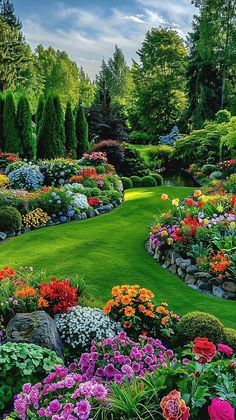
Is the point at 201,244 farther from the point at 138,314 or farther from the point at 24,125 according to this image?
the point at 24,125

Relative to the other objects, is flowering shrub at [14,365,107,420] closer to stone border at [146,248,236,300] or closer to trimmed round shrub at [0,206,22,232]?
stone border at [146,248,236,300]

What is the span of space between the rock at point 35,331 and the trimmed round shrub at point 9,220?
5.47 meters

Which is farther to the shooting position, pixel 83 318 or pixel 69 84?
pixel 69 84

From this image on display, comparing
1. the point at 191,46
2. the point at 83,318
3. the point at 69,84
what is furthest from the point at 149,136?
the point at 83,318

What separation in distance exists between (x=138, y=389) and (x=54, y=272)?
4263mm

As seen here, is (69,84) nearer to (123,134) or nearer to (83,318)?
(123,134)

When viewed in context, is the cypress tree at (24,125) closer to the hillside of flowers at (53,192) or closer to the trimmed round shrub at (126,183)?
the hillside of flowers at (53,192)

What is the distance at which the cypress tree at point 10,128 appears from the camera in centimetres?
1814

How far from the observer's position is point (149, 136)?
36.8m

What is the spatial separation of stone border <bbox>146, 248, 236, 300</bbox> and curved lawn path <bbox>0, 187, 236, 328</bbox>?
161mm

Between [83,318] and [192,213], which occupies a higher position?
[192,213]

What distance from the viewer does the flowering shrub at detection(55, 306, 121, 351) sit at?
4.34m

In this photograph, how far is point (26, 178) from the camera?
43.9 ft

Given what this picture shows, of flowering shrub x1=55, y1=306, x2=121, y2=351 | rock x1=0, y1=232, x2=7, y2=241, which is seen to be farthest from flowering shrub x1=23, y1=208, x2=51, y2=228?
flowering shrub x1=55, y1=306, x2=121, y2=351
